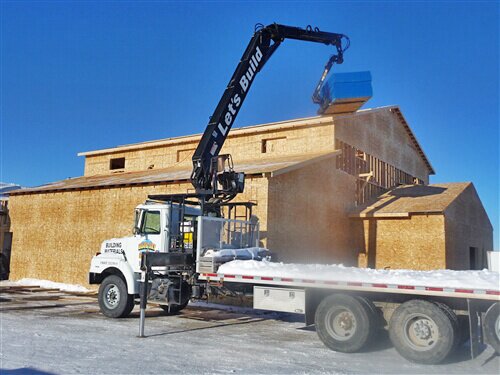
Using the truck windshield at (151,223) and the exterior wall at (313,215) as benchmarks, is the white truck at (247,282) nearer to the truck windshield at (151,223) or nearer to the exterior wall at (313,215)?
the truck windshield at (151,223)

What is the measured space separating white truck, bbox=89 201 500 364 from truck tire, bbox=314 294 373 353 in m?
0.02

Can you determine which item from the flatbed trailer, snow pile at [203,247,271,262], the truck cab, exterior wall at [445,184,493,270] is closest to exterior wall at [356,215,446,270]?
exterior wall at [445,184,493,270]

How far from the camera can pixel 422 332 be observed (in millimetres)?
7438

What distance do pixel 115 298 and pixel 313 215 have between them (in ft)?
32.7

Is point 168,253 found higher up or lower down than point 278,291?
higher up

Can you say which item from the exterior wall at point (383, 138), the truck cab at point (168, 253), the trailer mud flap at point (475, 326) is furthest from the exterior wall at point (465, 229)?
the trailer mud flap at point (475, 326)

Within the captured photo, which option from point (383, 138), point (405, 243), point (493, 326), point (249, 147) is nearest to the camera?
point (493, 326)

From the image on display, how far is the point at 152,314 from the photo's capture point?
1291 centimetres

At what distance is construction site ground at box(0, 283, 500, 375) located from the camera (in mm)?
6953

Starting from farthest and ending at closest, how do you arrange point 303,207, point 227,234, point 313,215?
point 313,215
point 303,207
point 227,234

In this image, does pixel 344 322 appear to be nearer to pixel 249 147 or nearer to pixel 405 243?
pixel 405 243

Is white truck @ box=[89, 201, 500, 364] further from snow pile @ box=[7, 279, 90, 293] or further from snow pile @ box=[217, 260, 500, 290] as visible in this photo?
snow pile @ box=[7, 279, 90, 293]

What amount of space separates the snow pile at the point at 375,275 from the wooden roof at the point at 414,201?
13390 millimetres

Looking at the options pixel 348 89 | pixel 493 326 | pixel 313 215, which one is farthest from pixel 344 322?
pixel 313 215
